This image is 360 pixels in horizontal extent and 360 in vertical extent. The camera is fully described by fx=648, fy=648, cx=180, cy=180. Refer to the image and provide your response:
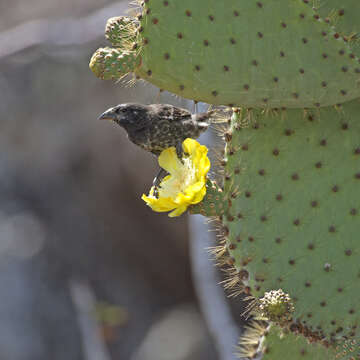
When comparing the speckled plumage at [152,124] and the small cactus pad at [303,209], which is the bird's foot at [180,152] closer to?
the speckled plumage at [152,124]

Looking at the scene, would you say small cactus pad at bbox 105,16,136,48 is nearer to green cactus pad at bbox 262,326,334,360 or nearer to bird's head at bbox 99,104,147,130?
bird's head at bbox 99,104,147,130

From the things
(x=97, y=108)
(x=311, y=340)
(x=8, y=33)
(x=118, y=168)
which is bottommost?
(x=311, y=340)

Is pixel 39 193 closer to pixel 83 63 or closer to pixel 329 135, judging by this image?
pixel 83 63

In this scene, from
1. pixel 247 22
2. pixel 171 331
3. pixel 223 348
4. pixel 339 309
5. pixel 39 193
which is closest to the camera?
pixel 247 22

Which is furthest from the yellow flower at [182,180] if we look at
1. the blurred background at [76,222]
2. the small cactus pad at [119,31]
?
the blurred background at [76,222]

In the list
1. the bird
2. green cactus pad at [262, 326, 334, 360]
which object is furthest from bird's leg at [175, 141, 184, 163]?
green cactus pad at [262, 326, 334, 360]

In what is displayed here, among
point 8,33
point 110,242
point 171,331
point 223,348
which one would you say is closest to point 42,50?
point 8,33
